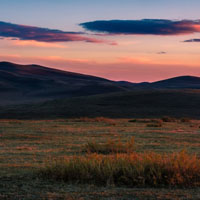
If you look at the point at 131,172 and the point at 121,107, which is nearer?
the point at 131,172

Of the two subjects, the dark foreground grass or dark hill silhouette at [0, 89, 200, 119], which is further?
dark hill silhouette at [0, 89, 200, 119]

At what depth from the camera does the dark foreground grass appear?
348 inches

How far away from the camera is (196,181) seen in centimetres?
900

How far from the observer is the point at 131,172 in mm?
8961

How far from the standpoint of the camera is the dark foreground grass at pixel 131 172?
8.85 m

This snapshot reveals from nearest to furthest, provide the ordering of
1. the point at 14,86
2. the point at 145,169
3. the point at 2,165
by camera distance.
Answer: the point at 145,169 < the point at 2,165 < the point at 14,86

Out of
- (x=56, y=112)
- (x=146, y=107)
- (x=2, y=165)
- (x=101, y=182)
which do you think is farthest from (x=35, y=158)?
(x=146, y=107)

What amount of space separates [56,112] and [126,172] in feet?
168

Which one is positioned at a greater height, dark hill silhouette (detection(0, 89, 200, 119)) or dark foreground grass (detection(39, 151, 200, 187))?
dark foreground grass (detection(39, 151, 200, 187))

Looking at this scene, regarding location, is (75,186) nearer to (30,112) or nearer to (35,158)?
(35,158)

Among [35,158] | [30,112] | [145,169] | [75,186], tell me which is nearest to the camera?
[75,186]

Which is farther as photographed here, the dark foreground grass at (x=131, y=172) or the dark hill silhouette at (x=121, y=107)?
the dark hill silhouette at (x=121, y=107)

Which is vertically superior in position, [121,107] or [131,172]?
[131,172]

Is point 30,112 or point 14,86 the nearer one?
point 30,112
